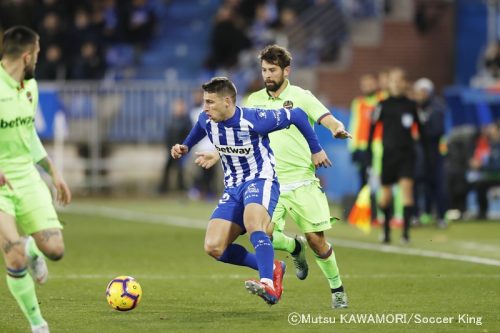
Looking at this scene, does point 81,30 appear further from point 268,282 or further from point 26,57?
point 26,57

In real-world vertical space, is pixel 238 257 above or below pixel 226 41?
below

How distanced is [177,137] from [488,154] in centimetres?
737

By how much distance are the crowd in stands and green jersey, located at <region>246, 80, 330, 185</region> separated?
18.1 metres

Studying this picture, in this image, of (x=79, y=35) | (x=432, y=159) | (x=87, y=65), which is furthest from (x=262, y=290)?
(x=79, y=35)

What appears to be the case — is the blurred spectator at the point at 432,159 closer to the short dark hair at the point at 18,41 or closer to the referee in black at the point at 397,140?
the referee in black at the point at 397,140

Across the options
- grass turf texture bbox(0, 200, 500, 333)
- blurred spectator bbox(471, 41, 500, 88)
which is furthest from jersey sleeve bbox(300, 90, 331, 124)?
blurred spectator bbox(471, 41, 500, 88)

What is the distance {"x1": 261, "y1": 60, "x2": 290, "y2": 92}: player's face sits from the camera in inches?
451

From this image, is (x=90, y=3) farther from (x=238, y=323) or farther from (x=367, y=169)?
(x=238, y=323)

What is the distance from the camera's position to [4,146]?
959 cm

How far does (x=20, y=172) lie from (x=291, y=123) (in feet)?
8.04

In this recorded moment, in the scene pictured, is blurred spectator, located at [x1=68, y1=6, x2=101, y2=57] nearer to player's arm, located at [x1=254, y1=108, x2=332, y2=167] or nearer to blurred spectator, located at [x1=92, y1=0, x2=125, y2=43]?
blurred spectator, located at [x1=92, y1=0, x2=125, y2=43]

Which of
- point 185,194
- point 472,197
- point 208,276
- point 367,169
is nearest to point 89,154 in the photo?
point 185,194

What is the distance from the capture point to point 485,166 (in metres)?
23.6

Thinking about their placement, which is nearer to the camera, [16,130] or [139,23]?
[16,130]
